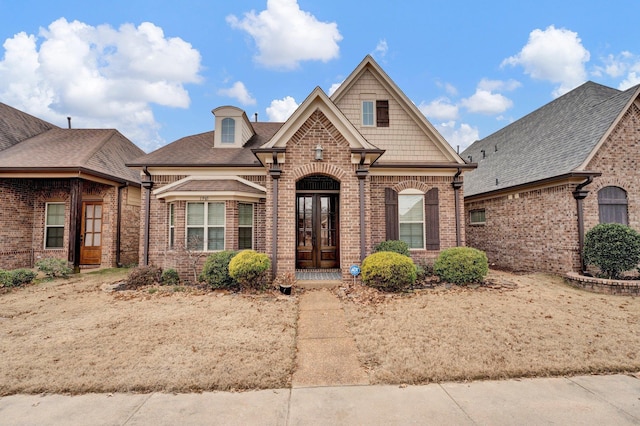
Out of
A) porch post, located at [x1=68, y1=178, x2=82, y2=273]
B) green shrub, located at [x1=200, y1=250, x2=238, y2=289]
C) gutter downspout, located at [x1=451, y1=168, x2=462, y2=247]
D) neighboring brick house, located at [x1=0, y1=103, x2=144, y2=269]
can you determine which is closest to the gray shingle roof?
porch post, located at [x1=68, y1=178, x2=82, y2=273]

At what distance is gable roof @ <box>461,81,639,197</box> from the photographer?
32.5ft

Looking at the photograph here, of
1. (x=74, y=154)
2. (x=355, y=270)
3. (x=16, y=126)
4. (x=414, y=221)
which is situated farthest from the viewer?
(x=16, y=126)

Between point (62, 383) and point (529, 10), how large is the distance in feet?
57.5

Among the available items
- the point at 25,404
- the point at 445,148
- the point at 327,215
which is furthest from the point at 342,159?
the point at 25,404

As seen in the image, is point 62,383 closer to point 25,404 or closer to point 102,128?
point 25,404

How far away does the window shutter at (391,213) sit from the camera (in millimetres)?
10102

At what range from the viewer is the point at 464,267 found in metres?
8.24

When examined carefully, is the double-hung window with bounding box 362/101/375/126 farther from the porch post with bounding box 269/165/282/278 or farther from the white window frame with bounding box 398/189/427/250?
the porch post with bounding box 269/165/282/278

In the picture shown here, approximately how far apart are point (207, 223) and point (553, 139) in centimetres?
1358

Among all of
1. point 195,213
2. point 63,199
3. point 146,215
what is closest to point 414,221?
point 195,213

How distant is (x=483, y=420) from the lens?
2.85m

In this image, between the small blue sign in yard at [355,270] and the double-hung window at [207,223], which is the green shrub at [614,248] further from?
the double-hung window at [207,223]

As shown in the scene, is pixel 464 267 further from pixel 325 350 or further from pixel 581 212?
pixel 325 350

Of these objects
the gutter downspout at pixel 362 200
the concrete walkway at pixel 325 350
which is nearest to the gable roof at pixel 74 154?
the gutter downspout at pixel 362 200
